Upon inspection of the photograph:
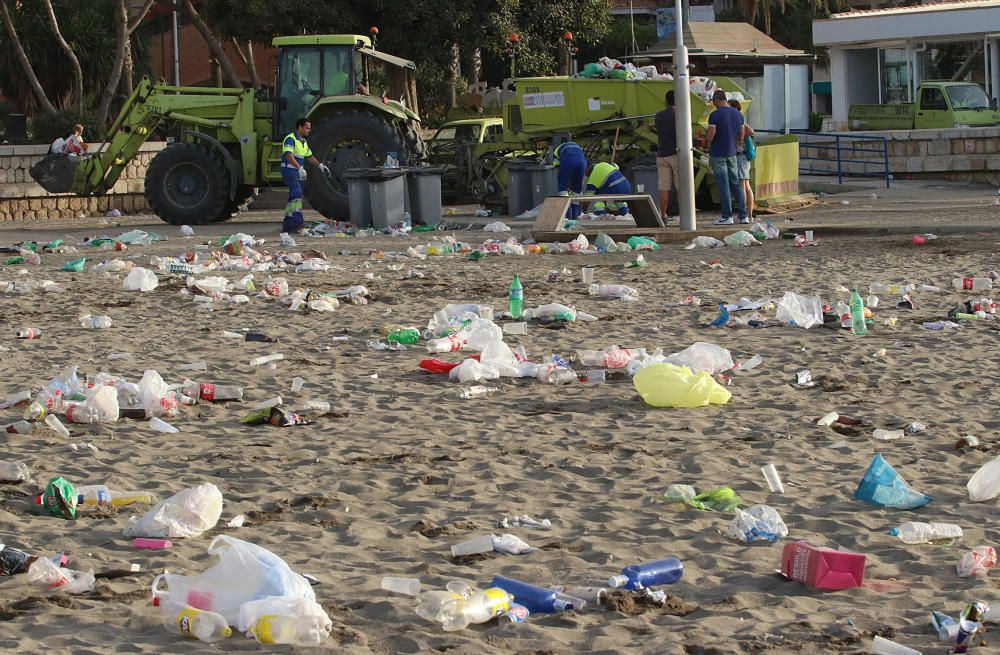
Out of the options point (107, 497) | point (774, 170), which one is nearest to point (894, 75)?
point (774, 170)

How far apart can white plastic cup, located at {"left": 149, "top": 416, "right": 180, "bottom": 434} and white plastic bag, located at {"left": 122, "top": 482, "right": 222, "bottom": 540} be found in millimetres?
1541

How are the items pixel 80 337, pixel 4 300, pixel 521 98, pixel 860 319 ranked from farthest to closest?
pixel 521 98 → pixel 4 300 → pixel 80 337 → pixel 860 319

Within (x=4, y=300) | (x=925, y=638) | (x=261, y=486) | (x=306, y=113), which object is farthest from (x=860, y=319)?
(x=306, y=113)

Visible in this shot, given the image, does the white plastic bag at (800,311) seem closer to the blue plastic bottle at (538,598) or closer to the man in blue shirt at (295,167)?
the blue plastic bottle at (538,598)

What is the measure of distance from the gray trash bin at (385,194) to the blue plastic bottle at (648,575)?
1399cm

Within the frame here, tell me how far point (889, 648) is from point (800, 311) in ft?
19.3

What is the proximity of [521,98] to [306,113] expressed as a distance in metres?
3.35

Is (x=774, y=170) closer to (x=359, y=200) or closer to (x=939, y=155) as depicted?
(x=359, y=200)

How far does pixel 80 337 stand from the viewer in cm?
948

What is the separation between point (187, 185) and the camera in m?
20.1

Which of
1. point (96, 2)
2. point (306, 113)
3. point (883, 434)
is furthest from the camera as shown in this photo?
point (96, 2)

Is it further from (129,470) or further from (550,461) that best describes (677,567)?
(129,470)

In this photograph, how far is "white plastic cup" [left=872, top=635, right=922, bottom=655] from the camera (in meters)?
3.55

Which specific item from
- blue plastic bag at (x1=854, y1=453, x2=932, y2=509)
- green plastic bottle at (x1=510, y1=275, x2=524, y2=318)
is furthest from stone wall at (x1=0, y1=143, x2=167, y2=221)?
blue plastic bag at (x1=854, y1=453, x2=932, y2=509)
